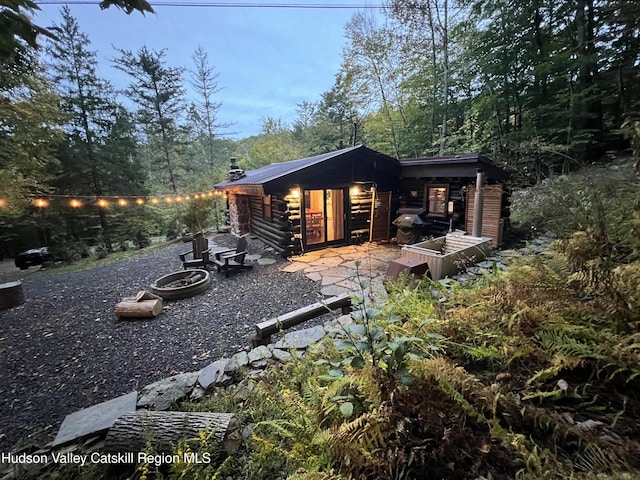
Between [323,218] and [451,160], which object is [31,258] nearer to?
[323,218]

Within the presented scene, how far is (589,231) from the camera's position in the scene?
6.72ft

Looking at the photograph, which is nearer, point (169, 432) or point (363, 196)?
point (169, 432)

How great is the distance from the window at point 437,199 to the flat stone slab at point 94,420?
8506mm

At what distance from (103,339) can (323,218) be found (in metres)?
6.70

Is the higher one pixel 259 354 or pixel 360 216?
pixel 360 216

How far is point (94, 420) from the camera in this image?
237 cm

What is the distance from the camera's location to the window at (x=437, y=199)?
8.27m

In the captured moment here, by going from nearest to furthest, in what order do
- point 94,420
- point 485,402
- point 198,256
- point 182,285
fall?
point 485,402 → point 94,420 → point 182,285 → point 198,256

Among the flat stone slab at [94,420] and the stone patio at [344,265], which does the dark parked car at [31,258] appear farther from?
the flat stone slab at [94,420]

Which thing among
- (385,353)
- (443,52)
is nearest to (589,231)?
(385,353)

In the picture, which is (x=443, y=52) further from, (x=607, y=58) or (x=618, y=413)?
(x=618, y=413)

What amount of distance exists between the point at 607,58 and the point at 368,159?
7243 millimetres

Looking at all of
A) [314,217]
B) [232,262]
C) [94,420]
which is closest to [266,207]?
[314,217]

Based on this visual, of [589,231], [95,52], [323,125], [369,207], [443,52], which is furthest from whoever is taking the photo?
[323,125]
